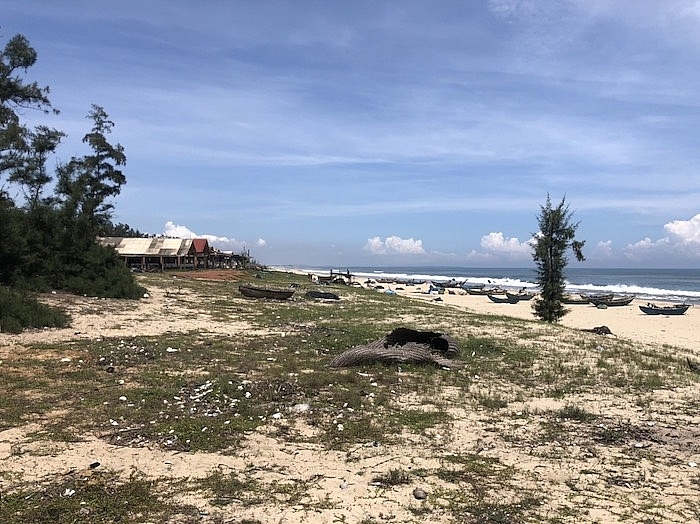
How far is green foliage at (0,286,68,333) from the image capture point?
13.5 m

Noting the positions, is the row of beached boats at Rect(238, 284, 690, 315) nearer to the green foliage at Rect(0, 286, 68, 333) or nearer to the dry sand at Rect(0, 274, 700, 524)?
the green foliage at Rect(0, 286, 68, 333)

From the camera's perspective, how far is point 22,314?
1412 centimetres

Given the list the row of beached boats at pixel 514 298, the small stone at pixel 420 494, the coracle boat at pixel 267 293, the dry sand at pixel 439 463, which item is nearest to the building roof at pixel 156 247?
the row of beached boats at pixel 514 298

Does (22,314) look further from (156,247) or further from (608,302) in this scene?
(608,302)

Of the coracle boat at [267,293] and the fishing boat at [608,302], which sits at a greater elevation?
the coracle boat at [267,293]

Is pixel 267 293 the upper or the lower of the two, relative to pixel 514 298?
upper

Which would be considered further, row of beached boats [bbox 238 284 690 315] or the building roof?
the building roof

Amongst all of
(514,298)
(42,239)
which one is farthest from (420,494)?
(514,298)

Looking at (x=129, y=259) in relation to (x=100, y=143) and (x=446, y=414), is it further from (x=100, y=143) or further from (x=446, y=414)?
(x=446, y=414)

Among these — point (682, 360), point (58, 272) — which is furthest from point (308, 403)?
point (58, 272)

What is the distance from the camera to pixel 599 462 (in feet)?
19.7

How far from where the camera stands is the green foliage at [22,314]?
44.1ft

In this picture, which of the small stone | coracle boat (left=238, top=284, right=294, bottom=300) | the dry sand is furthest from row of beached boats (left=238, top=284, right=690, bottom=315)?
the small stone

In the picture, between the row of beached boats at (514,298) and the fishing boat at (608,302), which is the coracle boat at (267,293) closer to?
the row of beached boats at (514,298)
